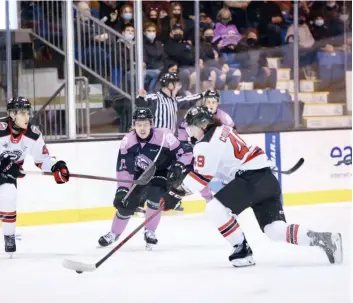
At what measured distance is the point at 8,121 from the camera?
17.5 feet

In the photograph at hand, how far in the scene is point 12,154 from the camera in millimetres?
5309

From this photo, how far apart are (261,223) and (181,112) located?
2.71m

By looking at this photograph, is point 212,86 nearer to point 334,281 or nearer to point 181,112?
point 181,112

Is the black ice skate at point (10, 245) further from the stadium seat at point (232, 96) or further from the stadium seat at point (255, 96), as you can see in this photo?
the stadium seat at point (255, 96)

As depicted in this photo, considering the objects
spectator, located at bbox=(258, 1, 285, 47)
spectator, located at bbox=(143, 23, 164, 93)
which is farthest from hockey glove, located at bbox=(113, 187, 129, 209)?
spectator, located at bbox=(258, 1, 285, 47)

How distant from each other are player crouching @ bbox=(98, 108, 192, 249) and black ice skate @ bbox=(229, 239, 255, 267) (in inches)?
28.3

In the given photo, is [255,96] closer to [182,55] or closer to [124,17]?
[182,55]

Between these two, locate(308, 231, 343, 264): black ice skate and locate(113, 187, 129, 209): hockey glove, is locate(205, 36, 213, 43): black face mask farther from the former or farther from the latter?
locate(308, 231, 343, 264): black ice skate

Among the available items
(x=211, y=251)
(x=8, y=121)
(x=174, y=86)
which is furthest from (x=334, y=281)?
(x=174, y=86)

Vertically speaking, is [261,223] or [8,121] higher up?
[8,121]

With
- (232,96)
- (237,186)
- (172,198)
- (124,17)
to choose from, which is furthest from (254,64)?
(237,186)

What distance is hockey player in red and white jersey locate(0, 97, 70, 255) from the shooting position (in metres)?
5.27

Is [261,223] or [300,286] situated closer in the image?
[300,286]

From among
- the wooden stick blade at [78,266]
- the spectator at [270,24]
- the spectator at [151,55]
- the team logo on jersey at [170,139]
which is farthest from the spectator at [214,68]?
the wooden stick blade at [78,266]
